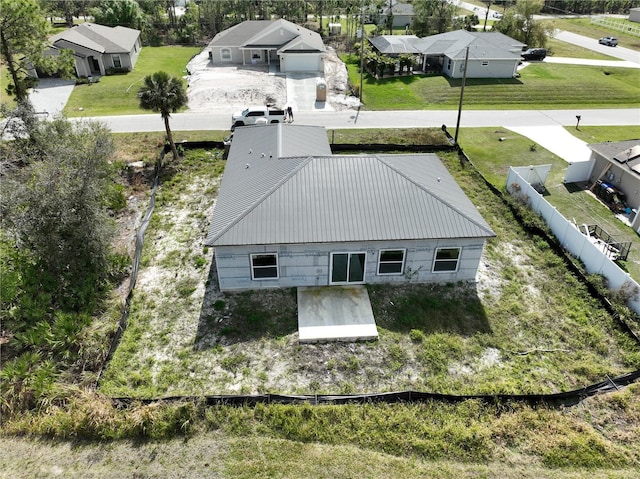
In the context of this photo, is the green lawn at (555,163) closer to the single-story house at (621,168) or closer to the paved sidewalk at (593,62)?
the single-story house at (621,168)

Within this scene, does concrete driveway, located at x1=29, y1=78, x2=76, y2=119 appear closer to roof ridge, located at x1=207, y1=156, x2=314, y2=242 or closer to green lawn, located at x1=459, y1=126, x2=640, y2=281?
roof ridge, located at x1=207, y1=156, x2=314, y2=242

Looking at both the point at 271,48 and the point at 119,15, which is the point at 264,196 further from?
the point at 119,15

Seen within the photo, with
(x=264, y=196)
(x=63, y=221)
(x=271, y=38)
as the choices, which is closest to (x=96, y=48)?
(x=271, y=38)

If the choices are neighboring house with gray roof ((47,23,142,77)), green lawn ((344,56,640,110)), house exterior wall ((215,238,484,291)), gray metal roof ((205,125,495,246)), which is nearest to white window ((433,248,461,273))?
house exterior wall ((215,238,484,291))

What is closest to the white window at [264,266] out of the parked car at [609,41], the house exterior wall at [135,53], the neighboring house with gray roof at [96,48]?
the neighboring house with gray roof at [96,48]

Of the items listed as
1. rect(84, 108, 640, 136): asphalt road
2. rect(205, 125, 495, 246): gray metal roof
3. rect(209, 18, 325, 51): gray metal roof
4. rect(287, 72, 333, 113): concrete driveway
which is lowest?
rect(84, 108, 640, 136): asphalt road

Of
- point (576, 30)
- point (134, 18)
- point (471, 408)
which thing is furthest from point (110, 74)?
point (576, 30)
